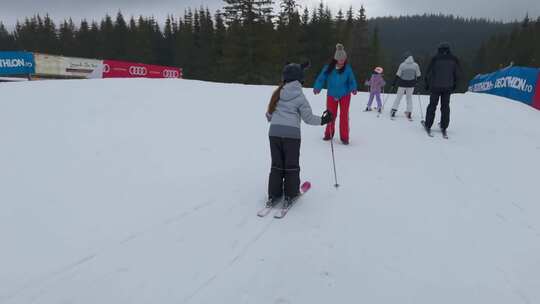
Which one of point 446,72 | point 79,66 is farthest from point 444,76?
point 79,66

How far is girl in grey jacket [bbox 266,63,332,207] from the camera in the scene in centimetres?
462

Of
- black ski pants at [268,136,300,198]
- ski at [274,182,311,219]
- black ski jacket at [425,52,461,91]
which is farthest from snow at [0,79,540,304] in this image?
black ski jacket at [425,52,461,91]

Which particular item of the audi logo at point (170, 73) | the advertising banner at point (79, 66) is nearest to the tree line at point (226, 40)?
the audi logo at point (170, 73)

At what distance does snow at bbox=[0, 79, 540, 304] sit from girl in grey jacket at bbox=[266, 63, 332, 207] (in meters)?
0.37

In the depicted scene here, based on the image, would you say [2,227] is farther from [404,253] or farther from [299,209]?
[404,253]

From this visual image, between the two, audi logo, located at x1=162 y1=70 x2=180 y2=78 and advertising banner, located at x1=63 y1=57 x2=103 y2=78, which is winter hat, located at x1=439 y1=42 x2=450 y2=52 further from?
audi logo, located at x1=162 y1=70 x2=180 y2=78

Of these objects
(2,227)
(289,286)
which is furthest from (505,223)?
(2,227)

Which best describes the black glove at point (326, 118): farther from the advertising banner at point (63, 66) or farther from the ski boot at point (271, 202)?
the advertising banner at point (63, 66)

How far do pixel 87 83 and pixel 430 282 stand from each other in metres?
11.5

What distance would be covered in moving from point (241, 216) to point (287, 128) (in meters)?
1.28

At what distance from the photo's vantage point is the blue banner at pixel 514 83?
13799 mm

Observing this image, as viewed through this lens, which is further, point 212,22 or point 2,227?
point 212,22

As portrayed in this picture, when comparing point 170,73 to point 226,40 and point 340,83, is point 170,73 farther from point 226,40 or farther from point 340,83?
point 340,83

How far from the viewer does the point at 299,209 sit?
4.69 m
